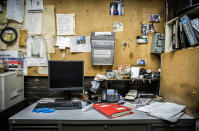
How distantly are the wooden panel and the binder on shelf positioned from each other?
8 cm

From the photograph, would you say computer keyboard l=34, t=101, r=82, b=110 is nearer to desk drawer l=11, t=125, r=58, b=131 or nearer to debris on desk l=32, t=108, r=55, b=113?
debris on desk l=32, t=108, r=55, b=113

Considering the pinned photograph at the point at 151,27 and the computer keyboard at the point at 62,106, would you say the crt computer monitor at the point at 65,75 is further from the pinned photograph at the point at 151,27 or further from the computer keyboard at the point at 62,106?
the pinned photograph at the point at 151,27

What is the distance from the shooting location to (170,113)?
1074 millimetres

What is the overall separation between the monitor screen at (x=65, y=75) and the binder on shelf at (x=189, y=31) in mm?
1177

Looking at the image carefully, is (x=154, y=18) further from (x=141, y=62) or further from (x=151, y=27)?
Answer: (x=141, y=62)

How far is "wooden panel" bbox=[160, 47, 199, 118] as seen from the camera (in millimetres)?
1057

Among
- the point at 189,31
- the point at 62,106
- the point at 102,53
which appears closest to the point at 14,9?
the point at 102,53

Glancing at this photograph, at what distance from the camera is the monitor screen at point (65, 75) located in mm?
1443

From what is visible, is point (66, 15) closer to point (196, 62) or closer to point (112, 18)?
point (112, 18)

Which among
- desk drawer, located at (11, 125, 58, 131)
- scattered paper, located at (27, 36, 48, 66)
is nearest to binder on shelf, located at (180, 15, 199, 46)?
desk drawer, located at (11, 125, 58, 131)

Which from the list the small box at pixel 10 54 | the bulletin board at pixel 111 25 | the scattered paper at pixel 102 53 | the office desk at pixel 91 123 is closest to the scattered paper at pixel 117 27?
the bulletin board at pixel 111 25

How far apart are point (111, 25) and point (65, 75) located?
3.11 feet

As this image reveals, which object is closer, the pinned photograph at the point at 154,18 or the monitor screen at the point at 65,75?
the monitor screen at the point at 65,75

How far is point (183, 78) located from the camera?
1.18 m
